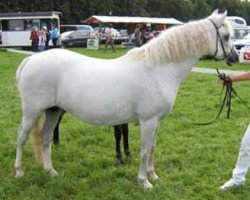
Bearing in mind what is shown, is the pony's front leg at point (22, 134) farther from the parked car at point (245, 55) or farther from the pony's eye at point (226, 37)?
the parked car at point (245, 55)

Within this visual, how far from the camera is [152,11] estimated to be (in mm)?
91625

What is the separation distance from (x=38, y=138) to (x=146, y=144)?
152 cm

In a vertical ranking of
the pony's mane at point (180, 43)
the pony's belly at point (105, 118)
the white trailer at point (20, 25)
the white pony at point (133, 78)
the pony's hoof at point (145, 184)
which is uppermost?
the pony's mane at point (180, 43)

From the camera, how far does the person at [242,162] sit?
504 centimetres

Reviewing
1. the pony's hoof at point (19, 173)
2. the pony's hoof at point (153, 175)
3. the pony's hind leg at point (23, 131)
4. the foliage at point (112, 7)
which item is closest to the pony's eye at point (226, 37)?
the pony's hoof at point (153, 175)

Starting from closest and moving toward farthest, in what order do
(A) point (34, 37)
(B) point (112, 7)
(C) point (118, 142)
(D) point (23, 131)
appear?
(D) point (23, 131)
(C) point (118, 142)
(A) point (34, 37)
(B) point (112, 7)

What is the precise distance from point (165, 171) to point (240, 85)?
7.43 meters

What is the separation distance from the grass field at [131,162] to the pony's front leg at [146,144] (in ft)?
0.42

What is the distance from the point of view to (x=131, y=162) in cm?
631

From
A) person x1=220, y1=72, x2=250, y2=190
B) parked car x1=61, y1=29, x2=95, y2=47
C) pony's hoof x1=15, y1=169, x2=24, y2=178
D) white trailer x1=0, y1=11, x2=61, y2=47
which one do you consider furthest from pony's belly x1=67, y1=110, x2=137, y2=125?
parked car x1=61, y1=29, x2=95, y2=47

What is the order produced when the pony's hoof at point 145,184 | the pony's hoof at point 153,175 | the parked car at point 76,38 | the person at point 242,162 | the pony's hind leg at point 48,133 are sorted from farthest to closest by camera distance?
the parked car at point 76,38 → the pony's hind leg at point 48,133 → the pony's hoof at point 153,175 → the pony's hoof at point 145,184 → the person at point 242,162

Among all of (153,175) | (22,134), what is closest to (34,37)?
(22,134)

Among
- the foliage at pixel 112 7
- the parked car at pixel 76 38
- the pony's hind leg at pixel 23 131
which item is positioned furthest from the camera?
the foliage at pixel 112 7

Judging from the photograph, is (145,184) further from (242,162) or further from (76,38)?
(76,38)
